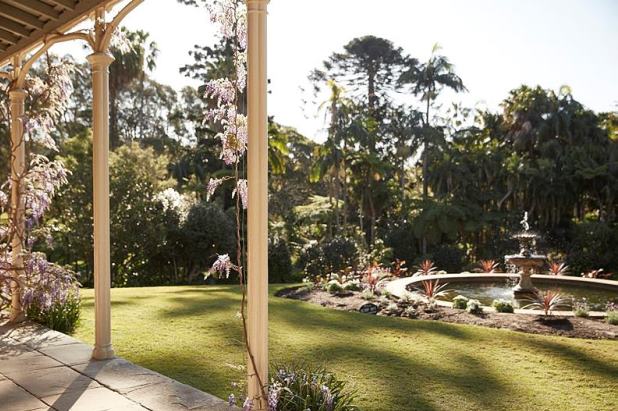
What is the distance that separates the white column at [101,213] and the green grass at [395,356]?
0.42 m

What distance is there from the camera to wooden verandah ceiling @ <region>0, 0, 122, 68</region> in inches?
184

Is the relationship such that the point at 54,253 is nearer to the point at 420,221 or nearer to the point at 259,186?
the point at 420,221

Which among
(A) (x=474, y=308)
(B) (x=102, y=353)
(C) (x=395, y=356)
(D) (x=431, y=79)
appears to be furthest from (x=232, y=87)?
(D) (x=431, y=79)

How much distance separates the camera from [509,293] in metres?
10.4

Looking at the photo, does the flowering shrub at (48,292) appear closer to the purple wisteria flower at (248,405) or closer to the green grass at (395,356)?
the green grass at (395,356)

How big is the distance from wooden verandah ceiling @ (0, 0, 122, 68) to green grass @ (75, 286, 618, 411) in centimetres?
296

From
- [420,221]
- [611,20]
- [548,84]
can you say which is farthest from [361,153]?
[611,20]

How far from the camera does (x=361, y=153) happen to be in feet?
71.7

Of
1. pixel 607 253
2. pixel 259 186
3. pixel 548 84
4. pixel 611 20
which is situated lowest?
pixel 607 253

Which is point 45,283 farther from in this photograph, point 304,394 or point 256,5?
point 256,5

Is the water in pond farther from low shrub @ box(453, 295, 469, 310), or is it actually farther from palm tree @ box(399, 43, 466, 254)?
palm tree @ box(399, 43, 466, 254)

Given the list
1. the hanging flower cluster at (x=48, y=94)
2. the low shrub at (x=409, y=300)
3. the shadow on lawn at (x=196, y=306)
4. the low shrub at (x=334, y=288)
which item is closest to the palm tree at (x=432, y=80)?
the low shrub at (x=334, y=288)

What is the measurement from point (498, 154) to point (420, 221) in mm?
4646

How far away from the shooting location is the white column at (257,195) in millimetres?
3178
